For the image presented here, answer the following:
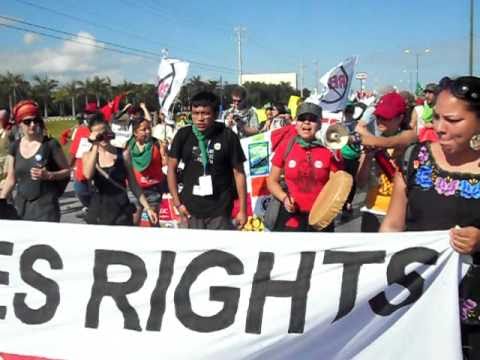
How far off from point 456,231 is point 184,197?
2.74 m

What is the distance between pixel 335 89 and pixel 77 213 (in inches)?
186

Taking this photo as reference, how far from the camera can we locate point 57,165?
505cm

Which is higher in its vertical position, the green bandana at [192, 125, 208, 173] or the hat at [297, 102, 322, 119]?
the hat at [297, 102, 322, 119]

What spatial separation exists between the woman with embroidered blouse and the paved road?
563 cm

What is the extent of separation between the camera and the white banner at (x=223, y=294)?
2.85 m

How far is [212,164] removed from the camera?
4.77 m

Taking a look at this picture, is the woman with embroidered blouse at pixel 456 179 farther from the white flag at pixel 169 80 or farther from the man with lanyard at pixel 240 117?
the white flag at pixel 169 80

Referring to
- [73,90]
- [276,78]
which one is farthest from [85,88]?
[276,78]

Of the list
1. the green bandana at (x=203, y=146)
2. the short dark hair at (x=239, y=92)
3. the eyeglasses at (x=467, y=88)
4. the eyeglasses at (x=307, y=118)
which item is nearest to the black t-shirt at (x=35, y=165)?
the green bandana at (x=203, y=146)

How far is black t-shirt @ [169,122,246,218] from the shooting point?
479 centimetres

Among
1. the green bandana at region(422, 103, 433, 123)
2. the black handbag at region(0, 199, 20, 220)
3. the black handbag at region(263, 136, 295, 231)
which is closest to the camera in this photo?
the black handbag at region(263, 136, 295, 231)

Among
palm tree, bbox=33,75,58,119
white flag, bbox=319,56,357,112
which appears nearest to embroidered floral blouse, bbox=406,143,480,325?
white flag, bbox=319,56,357,112

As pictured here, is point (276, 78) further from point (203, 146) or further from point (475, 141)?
point (475, 141)

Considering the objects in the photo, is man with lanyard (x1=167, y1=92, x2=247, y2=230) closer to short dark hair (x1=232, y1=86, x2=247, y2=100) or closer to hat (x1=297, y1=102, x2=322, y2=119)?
hat (x1=297, y1=102, x2=322, y2=119)
